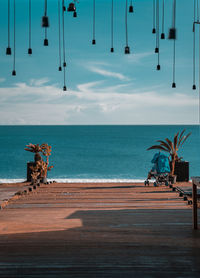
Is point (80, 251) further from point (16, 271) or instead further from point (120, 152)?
point (120, 152)

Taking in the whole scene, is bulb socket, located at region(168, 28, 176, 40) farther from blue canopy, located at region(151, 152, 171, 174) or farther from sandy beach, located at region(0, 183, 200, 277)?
blue canopy, located at region(151, 152, 171, 174)

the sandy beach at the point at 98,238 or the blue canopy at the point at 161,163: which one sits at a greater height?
the blue canopy at the point at 161,163

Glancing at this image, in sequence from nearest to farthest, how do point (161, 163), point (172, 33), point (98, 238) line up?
point (98, 238) < point (172, 33) < point (161, 163)

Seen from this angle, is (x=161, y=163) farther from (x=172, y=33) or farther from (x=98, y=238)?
(x=98, y=238)

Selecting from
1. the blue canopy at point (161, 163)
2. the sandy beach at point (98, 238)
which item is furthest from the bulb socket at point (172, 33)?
the blue canopy at point (161, 163)

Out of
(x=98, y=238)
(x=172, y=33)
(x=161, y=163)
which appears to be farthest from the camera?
(x=161, y=163)

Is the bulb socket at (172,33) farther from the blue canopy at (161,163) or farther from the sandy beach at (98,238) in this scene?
the blue canopy at (161,163)

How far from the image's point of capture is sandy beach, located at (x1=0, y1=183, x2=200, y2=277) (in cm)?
291

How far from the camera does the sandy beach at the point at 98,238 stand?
2.91 metres

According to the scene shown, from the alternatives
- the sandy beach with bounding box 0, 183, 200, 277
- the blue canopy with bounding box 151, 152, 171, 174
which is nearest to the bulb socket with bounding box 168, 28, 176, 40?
the sandy beach with bounding box 0, 183, 200, 277

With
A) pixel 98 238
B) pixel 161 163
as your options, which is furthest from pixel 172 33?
pixel 161 163

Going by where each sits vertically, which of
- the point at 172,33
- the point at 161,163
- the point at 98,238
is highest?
the point at 172,33

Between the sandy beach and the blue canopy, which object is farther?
the blue canopy

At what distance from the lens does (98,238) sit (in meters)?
3.80
